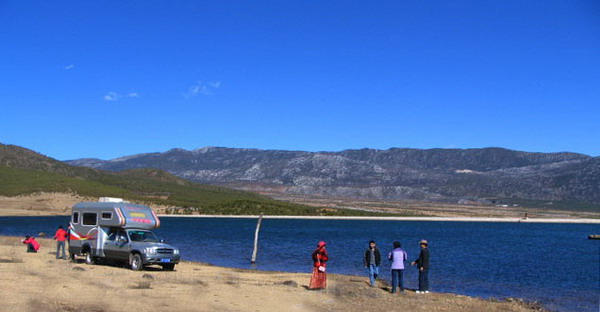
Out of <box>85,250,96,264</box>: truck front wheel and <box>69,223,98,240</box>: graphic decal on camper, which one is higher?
<box>69,223,98,240</box>: graphic decal on camper

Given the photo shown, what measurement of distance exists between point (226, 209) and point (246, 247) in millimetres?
103197

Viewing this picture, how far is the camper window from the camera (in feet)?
94.8

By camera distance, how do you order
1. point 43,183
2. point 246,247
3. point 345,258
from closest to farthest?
point 345,258 < point 246,247 < point 43,183

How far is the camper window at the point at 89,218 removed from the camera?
28.9 meters

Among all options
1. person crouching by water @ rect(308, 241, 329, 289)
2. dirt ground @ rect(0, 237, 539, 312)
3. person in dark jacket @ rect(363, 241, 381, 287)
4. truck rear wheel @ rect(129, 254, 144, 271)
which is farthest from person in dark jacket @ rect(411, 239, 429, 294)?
truck rear wheel @ rect(129, 254, 144, 271)

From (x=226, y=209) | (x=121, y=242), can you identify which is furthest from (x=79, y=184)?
(x=121, y=242)

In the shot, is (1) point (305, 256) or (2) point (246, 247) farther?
(2) point (246, 247)

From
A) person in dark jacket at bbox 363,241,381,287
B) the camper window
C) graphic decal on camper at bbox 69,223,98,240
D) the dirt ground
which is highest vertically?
the camper window

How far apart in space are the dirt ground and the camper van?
82cm

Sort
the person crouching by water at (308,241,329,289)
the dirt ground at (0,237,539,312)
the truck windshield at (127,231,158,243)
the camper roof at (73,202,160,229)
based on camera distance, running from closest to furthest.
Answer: the dirt ground at (0,237,539,312) < the person crouching by water at (308,241,329,289) < the camper roof at (73,202,160,229) < the truck windshield at (127,231,158,243)

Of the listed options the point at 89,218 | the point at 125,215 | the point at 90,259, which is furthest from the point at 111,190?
the point at 125,215

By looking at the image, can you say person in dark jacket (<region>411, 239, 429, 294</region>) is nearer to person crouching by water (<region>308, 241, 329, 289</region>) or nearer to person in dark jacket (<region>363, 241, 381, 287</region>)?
person in dark jacket (<region>363, 241, 381, 287</region>)

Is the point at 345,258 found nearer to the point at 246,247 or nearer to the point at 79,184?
the point at 246,247

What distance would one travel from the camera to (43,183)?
150 metres
